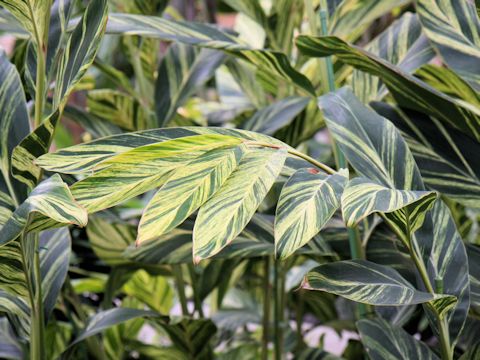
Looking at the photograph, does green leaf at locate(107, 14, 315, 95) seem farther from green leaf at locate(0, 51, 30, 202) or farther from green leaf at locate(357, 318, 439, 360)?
green leaf at locate(357, 318, 439, 360)

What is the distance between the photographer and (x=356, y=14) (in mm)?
769

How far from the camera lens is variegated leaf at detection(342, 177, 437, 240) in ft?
1.37

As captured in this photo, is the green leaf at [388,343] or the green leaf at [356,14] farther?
the green leaf at [356,14]

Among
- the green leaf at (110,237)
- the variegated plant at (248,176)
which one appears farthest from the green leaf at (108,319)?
the green leaf at (110,237)

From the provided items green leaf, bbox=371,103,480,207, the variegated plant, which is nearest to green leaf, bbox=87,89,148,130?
the variegated plant

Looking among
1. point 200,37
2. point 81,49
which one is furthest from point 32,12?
point 200,37

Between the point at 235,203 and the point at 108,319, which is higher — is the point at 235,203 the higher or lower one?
the higher one

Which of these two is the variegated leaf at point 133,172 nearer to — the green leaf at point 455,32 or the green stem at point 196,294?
the green leaf at point 455,32

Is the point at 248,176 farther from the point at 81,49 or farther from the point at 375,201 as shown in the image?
the point at 81,49

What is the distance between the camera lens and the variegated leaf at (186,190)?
40 centimetres

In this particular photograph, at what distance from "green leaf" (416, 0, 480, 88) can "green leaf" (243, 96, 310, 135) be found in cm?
19

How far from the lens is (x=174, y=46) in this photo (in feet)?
3.07

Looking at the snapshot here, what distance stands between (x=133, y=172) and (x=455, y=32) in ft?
1.28

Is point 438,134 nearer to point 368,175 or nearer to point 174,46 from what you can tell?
point 368,175
